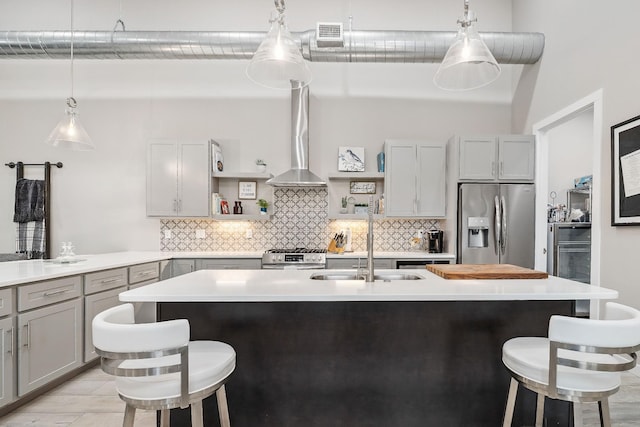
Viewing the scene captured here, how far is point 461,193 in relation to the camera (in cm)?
429

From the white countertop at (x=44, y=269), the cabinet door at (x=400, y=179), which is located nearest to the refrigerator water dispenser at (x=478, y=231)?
the cabinet door at (x=400, y=179)

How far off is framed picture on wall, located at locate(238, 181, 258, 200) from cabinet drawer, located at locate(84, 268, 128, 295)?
183cm

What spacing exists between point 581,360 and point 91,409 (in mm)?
3035

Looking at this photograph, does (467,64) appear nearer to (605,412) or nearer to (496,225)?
(605,412)

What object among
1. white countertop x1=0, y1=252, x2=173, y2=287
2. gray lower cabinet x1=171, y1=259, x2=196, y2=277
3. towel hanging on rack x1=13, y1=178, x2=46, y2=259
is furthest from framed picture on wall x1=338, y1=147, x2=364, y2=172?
towel hanging on rack x1=13, y1=178, x2=46, y2=259

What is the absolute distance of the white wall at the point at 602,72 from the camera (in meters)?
2.98

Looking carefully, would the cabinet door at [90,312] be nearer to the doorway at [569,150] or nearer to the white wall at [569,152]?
the doorway at [569,150]

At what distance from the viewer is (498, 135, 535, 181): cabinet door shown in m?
4.30

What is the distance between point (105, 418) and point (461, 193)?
403 centimetres

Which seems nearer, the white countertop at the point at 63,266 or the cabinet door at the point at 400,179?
the white countertop at the point at 63,266

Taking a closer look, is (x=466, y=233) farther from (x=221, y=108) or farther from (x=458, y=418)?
(x=221, y=108)

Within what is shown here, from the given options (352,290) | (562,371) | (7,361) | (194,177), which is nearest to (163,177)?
(194,177)

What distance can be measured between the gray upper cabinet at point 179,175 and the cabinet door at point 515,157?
365 cm

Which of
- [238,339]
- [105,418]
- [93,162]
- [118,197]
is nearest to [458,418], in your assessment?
[238,339]
